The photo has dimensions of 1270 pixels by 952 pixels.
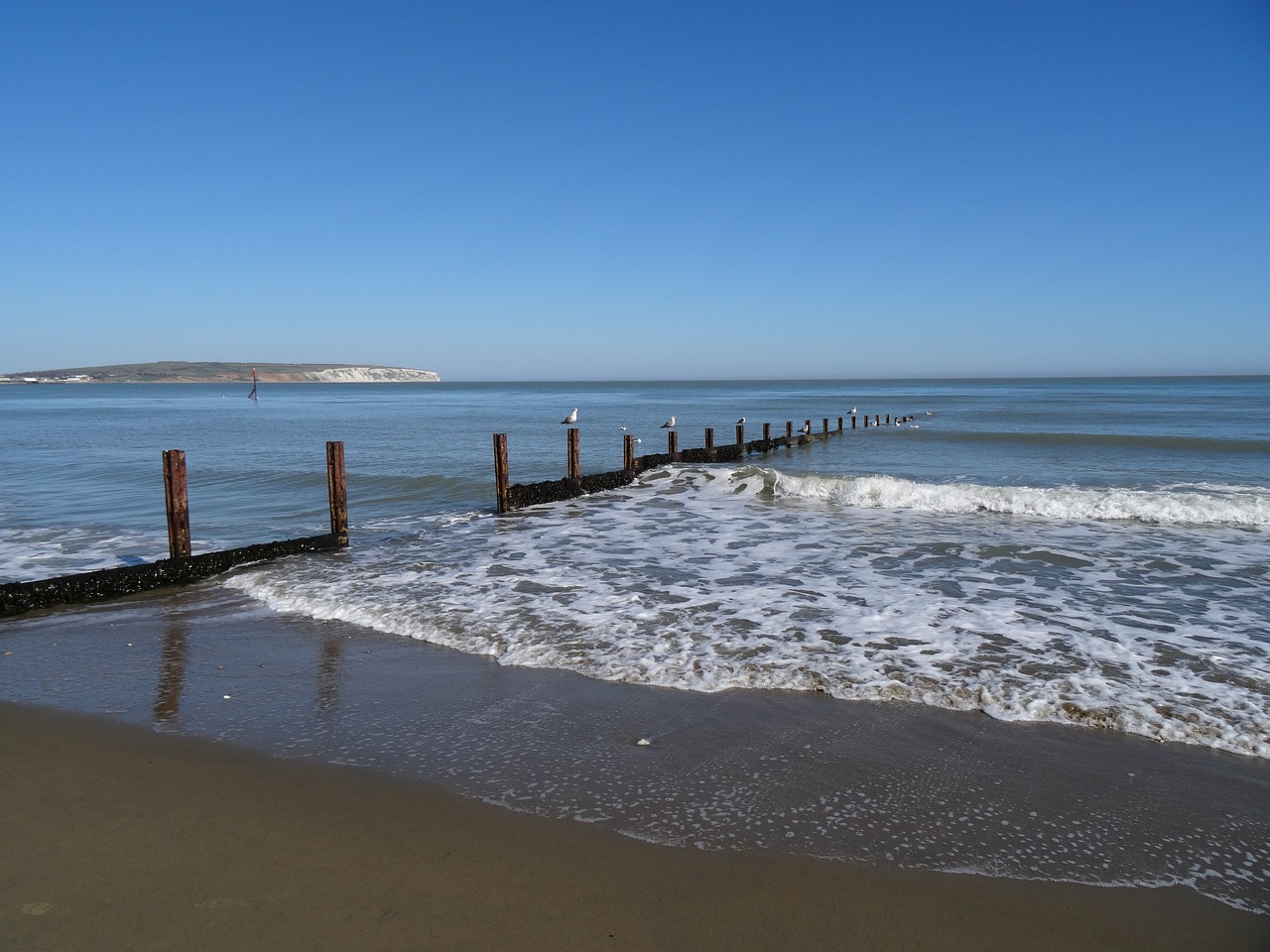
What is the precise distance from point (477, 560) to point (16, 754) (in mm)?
5815

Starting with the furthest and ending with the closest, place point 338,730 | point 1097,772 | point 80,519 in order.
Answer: point 80,519, point 338,730, point 1097,772

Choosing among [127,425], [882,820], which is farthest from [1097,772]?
[127,425]

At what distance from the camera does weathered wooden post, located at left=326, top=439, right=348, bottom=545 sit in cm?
1119

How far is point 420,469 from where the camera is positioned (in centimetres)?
2253

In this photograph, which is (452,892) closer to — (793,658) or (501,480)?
(793,658)

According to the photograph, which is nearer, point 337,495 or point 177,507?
point 177,507

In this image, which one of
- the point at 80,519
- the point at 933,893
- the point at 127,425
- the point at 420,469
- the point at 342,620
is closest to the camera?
the point at 933,893

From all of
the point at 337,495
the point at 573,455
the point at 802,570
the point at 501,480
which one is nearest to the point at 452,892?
the point at 802,570

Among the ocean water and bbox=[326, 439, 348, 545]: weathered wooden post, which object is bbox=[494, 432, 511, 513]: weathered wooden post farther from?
bbox=[326, 439, 348, 545]: weathered wooden post

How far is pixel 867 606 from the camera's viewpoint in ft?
25.8

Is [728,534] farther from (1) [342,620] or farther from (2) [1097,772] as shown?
(2) [1097,772]

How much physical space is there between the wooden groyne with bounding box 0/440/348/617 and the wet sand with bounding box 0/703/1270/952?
4.91 metres

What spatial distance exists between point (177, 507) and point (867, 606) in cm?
810

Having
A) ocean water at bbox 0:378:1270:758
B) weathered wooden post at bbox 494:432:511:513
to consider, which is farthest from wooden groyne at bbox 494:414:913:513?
ocean water at bbox 0:378:1270:758
